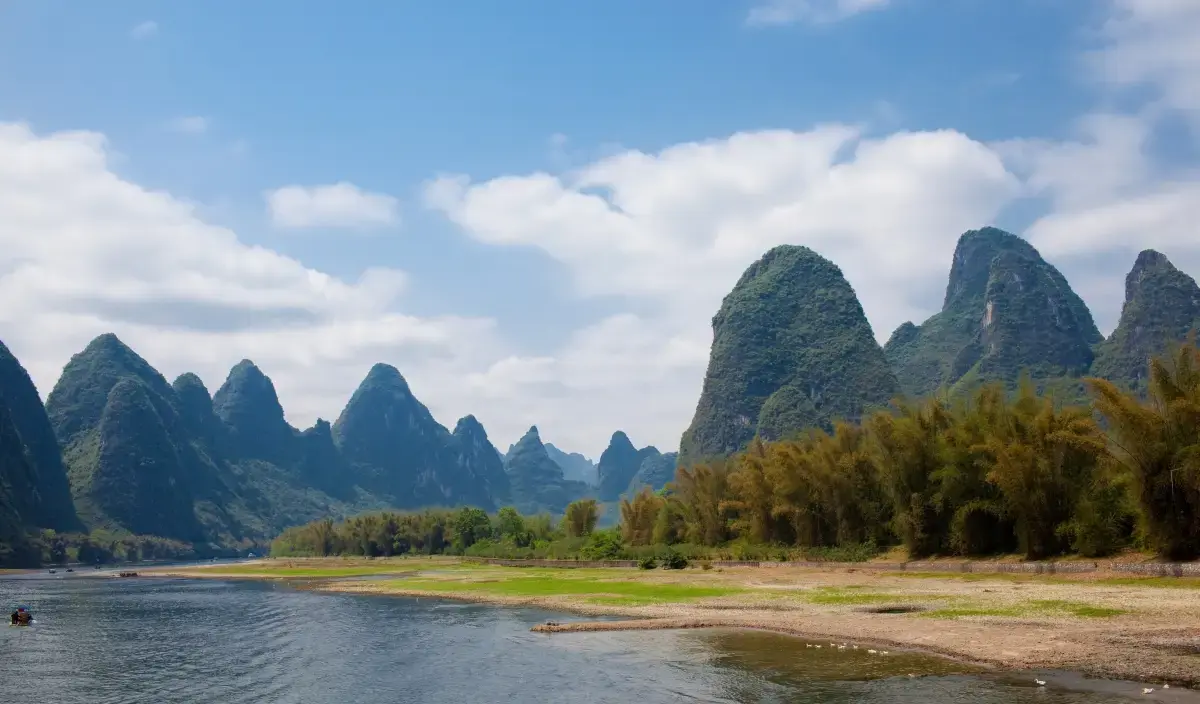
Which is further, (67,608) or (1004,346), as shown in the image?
(1004,346)

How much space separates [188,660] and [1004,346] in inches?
6465

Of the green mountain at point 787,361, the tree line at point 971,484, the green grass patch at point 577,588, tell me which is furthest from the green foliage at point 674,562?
the green mountain at point 787,361

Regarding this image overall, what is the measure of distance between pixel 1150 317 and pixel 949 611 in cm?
13704

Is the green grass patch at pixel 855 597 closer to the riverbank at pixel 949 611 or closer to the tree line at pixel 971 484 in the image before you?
the riverbank at pixel 949 611

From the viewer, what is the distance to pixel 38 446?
579 ft

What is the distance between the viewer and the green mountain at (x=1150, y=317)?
440 feet

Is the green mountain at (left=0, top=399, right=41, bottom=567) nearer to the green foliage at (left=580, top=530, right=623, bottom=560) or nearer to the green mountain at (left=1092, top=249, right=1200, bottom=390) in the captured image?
the green foliage at (left=580, top=530, right=623, bottom=560)

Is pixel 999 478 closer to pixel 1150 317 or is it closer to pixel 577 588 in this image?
pixel 577 588

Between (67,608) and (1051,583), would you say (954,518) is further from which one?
(67,608)

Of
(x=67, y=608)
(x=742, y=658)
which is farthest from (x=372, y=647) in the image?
(x=67, y=608)

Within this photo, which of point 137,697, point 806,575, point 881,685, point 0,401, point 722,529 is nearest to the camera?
point 881,685

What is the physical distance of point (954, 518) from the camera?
40.7 metres

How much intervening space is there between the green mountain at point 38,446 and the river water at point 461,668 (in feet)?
474

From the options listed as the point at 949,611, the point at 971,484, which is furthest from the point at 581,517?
the point at 949,611
